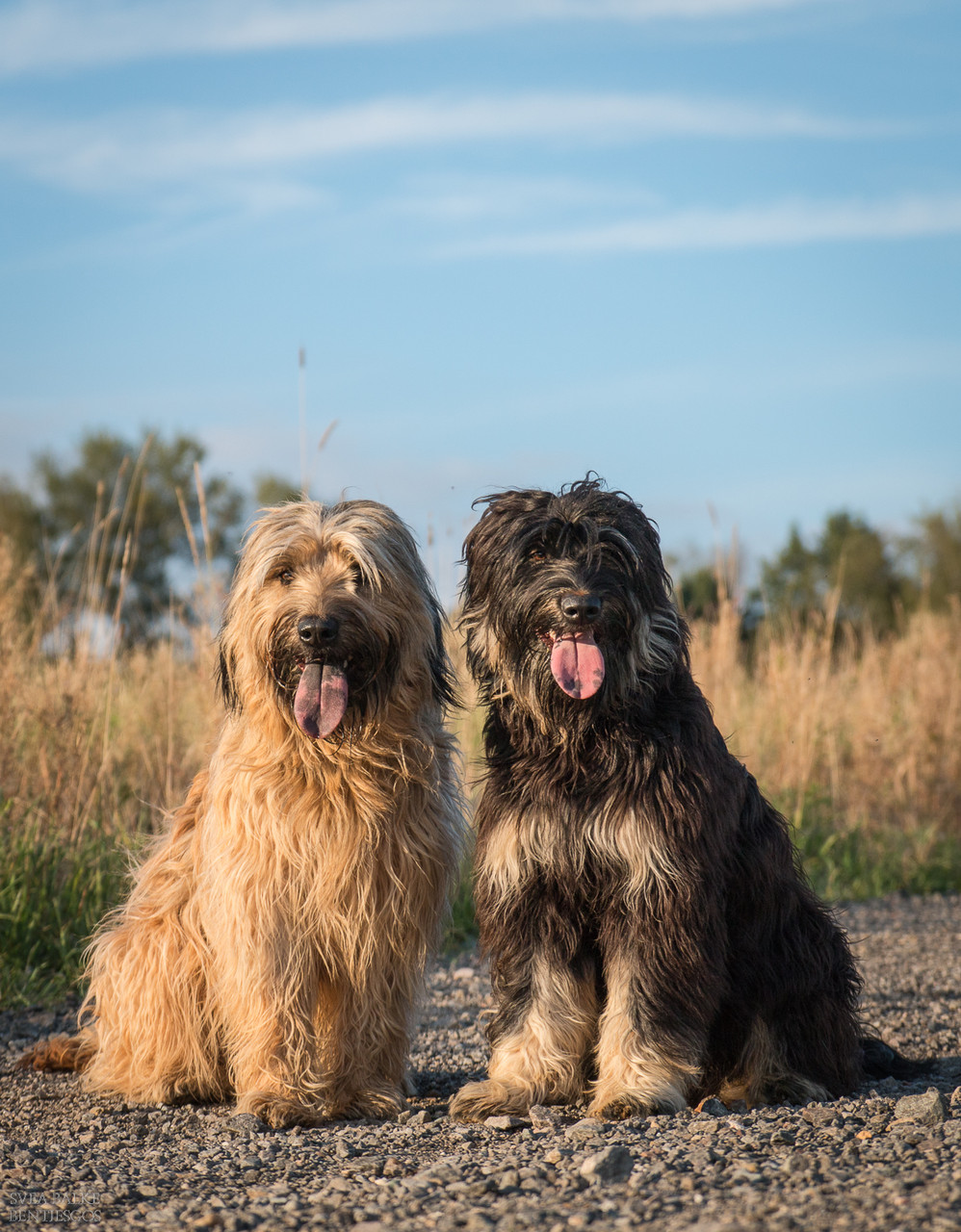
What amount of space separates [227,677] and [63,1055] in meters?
1.89

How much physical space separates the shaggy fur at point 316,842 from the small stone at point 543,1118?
0.69 metres

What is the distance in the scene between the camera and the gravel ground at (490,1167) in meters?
2.96

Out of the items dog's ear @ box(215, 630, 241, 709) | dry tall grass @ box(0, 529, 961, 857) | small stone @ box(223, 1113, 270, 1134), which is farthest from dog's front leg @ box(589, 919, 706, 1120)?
dry tall grass @ box(0, 529, 961, 857)

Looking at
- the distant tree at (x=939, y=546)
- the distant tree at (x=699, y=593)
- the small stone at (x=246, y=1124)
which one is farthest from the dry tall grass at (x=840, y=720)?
the distant tree at (x=939, y=546)

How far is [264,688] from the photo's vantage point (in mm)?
4395

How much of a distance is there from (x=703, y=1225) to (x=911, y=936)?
604 cm

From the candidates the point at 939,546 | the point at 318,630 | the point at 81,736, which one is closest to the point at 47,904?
the point at 81,736

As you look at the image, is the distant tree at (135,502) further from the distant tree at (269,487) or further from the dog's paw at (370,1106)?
the dog's paw at (370,1106)

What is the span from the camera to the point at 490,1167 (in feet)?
11.4

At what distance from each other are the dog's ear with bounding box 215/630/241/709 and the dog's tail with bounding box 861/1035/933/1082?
2.79 metres

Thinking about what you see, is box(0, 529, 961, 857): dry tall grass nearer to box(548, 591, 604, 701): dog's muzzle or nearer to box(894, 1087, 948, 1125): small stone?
box(548, 591, 604, 701): dog's muzzle

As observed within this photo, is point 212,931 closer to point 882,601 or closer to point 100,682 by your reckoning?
point 100,682

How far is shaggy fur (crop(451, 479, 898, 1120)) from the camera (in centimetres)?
396

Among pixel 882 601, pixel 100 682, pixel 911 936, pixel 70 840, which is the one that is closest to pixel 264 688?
pixel 70 840
